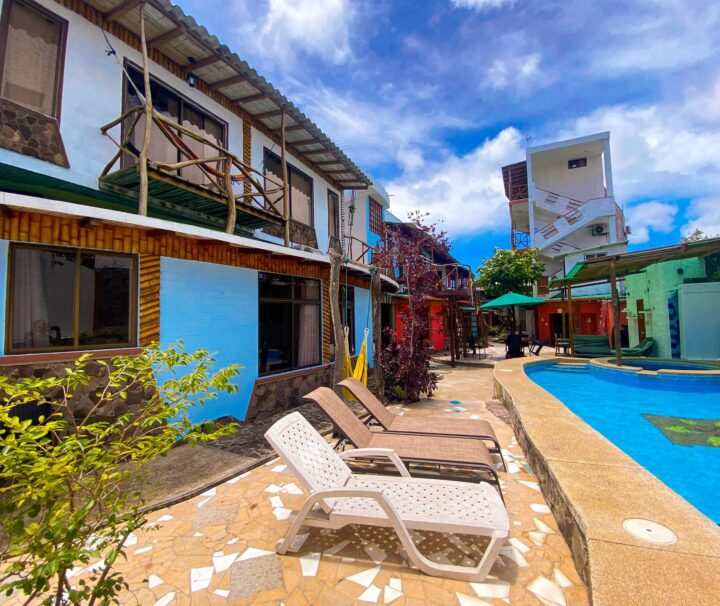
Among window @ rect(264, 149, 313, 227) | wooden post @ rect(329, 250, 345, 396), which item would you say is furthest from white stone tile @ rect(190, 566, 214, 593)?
window @ rect(264, 149, 313, 227)

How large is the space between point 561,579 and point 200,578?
2.76 metres

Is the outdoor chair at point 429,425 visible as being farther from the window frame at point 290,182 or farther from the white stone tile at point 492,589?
the window frame at point 290,182

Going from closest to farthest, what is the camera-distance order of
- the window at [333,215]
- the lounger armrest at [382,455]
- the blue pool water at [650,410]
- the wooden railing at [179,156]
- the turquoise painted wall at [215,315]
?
the lounger armrest at [382,455]
the blue pool water at [650,410]
the wooden railing at [179,156]
the turquoise painted wall at [215,315]
the window at [333,215]

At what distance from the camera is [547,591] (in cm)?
252

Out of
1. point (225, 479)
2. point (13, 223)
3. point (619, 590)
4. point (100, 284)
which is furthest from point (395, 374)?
point (13, 223)

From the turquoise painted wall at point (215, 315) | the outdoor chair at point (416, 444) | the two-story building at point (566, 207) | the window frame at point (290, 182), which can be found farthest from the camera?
the two-story building at point (566, 207)

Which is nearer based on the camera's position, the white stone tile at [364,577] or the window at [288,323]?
the white stone tile at [364,577]

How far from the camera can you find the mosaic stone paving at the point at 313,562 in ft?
8.27

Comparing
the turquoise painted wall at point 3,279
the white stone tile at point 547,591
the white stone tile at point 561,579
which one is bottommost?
the white stone tile at point 547,591

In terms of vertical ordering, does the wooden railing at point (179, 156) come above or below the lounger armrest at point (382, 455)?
above

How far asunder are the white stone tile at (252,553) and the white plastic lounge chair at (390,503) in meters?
0.17

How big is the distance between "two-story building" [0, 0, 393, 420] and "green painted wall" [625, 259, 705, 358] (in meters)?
14.5

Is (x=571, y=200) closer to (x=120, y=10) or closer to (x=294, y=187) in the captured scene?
(x=294, y=187)

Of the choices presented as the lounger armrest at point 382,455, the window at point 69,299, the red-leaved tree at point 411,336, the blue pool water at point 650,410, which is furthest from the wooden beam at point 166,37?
the blue pool water at point 650,410
